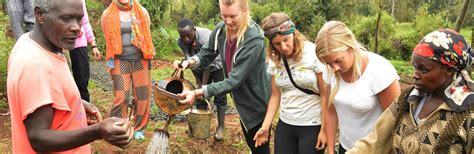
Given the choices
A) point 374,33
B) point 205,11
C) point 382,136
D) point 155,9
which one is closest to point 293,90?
point 382,136

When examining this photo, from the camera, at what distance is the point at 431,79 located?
1711mm

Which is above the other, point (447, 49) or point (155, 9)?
point (447, 49)

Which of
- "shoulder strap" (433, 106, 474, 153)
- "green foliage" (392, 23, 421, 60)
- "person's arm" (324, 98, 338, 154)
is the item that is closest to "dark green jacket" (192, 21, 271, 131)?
"person's arm" (324, 98, 338, 154)

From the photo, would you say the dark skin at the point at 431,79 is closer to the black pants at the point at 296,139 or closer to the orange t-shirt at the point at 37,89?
the black pants at the point at 296,139

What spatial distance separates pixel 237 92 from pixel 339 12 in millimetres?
10688

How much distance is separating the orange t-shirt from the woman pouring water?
53.4 inches

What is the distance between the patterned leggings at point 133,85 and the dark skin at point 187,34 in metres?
0.46

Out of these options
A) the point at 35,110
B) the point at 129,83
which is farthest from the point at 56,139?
the point at 129,83

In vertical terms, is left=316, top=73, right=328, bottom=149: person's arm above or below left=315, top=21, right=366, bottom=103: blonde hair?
below

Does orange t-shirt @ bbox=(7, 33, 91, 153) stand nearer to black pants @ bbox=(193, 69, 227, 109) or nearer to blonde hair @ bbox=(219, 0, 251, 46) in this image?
blonde hair @ bbox=(219, 0, 251, 46)

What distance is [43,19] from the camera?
1.48 m

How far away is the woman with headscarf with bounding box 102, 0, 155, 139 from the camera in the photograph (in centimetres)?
396

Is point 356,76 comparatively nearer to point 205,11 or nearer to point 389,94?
point 389,94

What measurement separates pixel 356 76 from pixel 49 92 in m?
1.49
